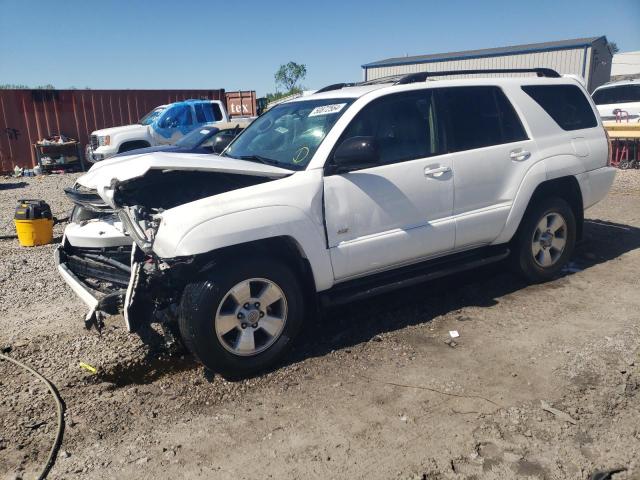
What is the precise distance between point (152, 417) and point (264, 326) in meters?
0.91

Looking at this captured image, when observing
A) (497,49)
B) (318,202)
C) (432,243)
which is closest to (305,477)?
(318,202)

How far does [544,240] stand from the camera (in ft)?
17.3

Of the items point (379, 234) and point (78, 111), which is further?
point (78, 111)

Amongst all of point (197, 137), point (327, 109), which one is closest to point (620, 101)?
point (197, 137)

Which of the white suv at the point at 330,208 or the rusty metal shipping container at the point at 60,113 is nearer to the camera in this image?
the white suv at the point at 330,208

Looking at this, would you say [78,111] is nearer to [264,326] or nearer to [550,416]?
[264,326]

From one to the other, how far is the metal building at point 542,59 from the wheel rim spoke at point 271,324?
25934 millimetres

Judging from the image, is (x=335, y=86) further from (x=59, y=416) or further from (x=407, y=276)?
(x=59, y=416)

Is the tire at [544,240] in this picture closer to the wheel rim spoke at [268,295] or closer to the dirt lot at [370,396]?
the dirt lot at [370,396]

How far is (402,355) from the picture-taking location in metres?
4.00

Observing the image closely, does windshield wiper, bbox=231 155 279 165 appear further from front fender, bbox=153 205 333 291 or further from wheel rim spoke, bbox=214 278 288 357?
wheel rim spoke, bbox=214 278 288 357

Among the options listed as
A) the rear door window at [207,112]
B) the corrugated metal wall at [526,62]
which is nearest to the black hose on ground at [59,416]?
the rear door window at [207,112]

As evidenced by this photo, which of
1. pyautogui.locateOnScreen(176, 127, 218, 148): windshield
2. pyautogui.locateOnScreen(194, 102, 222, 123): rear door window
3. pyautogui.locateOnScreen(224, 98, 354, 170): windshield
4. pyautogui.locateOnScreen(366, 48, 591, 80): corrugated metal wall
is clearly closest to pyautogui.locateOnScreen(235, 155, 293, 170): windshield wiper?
pyautogui.locateOnScreen(224, 98, 354, 170): windshield

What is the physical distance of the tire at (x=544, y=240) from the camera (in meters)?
5.12
